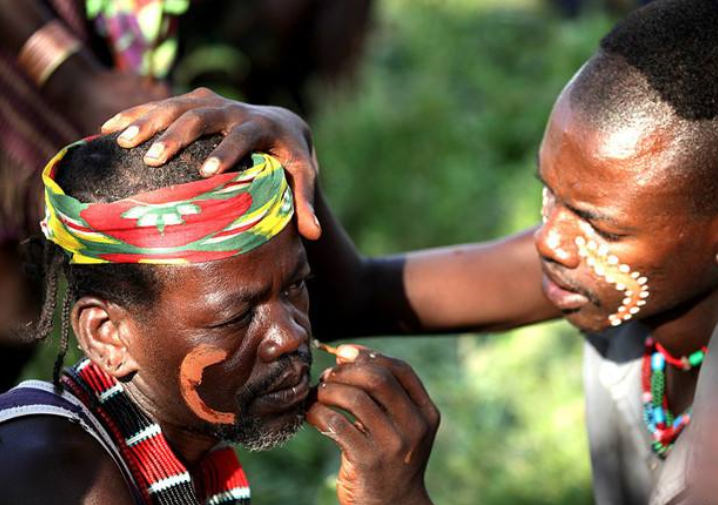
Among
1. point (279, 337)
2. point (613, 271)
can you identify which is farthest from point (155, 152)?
point (613, 271)

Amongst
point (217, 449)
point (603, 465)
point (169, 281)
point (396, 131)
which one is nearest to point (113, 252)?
point (169, 281)

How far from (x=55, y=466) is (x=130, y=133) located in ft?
2.27

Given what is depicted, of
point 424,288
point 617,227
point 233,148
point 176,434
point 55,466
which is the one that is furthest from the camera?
point 424,288

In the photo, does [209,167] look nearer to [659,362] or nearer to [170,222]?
[170,222]

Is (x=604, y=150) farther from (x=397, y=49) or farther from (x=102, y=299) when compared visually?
(x=397, y=49)

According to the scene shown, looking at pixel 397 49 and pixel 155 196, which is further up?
pixel 155 196

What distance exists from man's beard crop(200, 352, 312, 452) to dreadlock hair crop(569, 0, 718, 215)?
942mm

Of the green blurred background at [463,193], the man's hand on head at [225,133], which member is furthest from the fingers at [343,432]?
the green blurred background at [463,193]

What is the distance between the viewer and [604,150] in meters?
2.87

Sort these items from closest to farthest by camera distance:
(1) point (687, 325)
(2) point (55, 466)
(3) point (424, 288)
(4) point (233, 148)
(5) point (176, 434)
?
(2) point (55, 466) < (4) point (233, 148) < (5) point (176, 434) < (1) point (687, 325) < (3) point (424, 288)

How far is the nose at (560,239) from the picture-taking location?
299 cm

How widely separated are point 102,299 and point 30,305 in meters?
1.42

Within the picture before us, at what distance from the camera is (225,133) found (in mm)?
2672

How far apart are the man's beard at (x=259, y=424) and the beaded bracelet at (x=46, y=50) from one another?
1574mm
